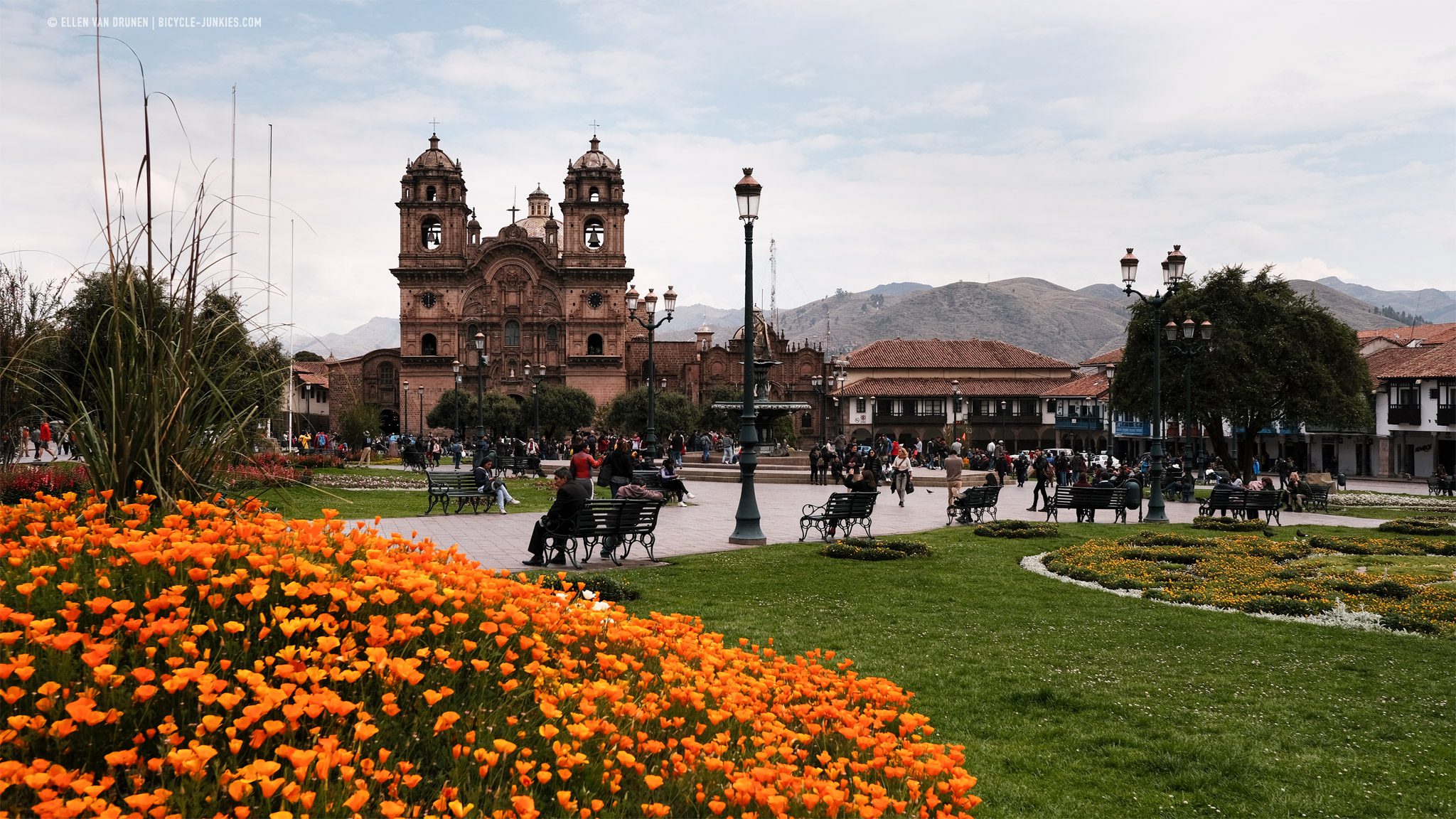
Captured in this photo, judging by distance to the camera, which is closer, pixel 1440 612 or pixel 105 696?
pixel 105 696

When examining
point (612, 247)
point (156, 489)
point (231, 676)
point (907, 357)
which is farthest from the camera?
point (907, 357)

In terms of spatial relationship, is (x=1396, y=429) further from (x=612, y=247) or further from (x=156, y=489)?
(x=156, y=489)

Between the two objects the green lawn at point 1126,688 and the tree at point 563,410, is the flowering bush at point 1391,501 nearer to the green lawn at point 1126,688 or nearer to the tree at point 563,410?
the green lawn at point 1126,688

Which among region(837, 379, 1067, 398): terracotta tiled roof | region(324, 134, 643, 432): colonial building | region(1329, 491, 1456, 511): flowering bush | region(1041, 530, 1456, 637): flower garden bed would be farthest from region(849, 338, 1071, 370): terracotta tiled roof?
region(1041, 530, 1456, 637): flower garden bed

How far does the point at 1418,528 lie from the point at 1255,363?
54.9 ft

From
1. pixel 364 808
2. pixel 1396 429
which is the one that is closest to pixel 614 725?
pixel 364 808

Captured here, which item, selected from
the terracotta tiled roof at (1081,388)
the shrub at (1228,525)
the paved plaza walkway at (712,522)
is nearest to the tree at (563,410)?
Answer: the terracotta tiled roof at (1081,388)

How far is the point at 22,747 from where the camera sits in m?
2.83

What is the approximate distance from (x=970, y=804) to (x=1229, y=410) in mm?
36638

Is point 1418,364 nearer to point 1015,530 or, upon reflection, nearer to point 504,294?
point 1015,530

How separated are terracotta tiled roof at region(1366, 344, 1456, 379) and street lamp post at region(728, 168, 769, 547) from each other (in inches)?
1693

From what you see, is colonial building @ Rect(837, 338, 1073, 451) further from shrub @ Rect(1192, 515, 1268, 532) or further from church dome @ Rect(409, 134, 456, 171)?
shrub @ Rect(1192, 515, 1268, 532)

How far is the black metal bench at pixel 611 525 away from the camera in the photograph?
12.5 meters

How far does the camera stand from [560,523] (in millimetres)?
12562
